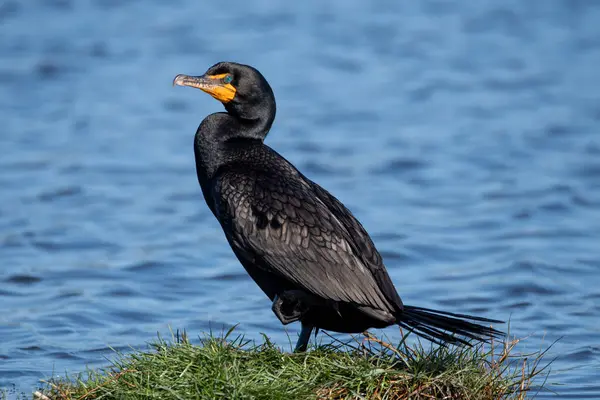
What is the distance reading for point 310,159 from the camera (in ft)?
43.8

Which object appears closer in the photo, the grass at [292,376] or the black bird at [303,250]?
the grass at [292,376]

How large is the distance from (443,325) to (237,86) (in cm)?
200

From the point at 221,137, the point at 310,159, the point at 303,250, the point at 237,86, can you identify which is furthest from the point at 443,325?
the point at 310,159

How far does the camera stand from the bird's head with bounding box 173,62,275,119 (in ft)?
Result: 23.8

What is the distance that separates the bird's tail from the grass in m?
0.09

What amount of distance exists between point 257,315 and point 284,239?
2503 mm

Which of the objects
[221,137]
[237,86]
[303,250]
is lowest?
[303,250]

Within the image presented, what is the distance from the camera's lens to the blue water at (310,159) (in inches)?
364

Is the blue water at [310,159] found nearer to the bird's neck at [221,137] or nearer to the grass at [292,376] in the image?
the grass at [292,376]

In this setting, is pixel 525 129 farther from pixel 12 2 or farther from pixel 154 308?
pixel 12 2

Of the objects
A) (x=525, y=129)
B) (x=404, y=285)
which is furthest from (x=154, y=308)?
(x=525, y=129)

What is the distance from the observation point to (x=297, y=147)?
1376 centimetres

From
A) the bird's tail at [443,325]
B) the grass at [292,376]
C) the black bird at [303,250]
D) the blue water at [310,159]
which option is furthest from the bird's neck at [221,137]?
the blue water at [310,159]

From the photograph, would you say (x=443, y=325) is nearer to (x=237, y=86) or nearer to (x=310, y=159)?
(x=237, y=86)
